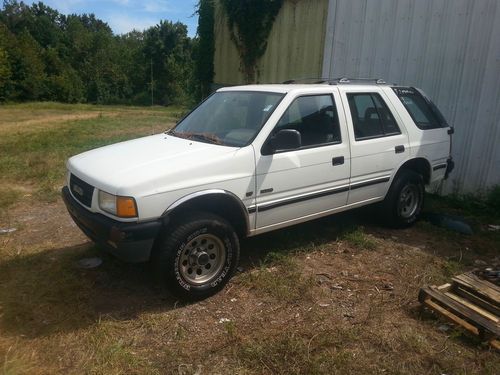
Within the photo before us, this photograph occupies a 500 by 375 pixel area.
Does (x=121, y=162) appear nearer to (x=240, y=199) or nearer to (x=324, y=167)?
(x=240, y=199)

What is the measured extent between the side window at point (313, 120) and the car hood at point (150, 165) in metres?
0.75

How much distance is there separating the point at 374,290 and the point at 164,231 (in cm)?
206

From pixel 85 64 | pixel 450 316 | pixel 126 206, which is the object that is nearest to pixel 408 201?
pixel 450 316

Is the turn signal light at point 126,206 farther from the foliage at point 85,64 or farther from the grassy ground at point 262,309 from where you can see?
the foliage at point 85,64

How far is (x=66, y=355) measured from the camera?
2.96 m

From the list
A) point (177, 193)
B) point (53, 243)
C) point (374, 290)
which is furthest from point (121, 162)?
point (374, 290)

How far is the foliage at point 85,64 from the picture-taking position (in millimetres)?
37938

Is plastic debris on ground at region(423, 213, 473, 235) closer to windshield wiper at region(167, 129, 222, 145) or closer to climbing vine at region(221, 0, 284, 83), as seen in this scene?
windshield wiper at region(167, 129, 222, 145)

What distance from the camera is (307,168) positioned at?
411 centimetres

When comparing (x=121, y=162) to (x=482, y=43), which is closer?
(x=121, y=162)

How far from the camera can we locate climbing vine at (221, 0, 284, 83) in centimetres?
978

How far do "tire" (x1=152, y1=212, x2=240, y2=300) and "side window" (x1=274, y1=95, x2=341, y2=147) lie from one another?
1141 millimetres

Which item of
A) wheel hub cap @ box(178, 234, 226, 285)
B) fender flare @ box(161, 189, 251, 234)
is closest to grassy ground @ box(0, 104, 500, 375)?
wheel hub cap @ box(178, 234, 226, 285)

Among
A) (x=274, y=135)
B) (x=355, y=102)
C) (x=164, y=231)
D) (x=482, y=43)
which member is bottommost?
(x=164, y=231)
